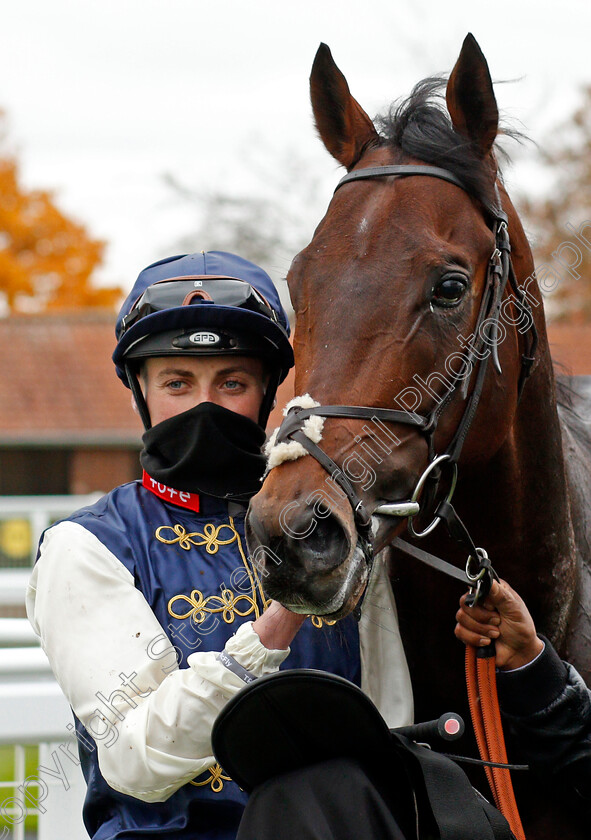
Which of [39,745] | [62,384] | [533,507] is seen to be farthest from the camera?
[62,384]

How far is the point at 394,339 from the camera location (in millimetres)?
2045

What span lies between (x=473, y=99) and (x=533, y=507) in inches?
41.0

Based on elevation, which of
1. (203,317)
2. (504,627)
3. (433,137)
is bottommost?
(504,627)

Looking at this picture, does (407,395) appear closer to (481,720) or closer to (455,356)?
(455,356)

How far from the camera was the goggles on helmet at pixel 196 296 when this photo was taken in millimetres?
2543

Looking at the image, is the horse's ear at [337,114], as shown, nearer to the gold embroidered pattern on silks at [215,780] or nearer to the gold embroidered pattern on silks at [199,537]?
the gold embroidered pattern on silks at [199,537]

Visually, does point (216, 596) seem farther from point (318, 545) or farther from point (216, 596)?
point (318, 545)

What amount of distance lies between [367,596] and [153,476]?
0.65 m

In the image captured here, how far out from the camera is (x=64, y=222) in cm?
3100

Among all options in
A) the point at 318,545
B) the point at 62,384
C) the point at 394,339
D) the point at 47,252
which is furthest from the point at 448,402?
the point at 47,252

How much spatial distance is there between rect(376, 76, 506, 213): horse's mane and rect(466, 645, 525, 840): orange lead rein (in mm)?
1093

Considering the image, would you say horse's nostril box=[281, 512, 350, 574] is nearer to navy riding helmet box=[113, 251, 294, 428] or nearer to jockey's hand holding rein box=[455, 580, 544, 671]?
jockey's hand holding rein box=[455, 580, 544, 671]

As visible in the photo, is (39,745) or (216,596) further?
(39,745)

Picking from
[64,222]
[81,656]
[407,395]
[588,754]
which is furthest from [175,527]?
[64,222]
